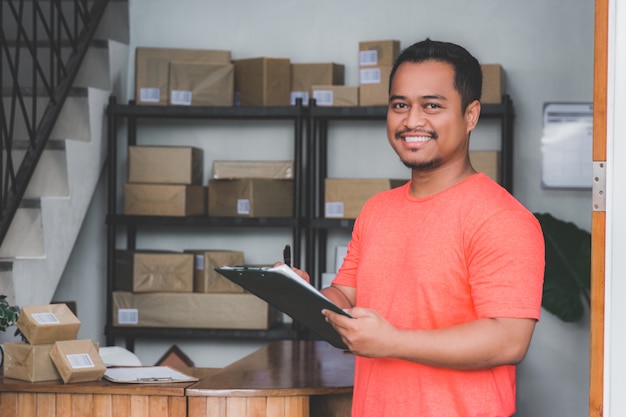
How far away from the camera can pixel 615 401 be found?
1.64 m

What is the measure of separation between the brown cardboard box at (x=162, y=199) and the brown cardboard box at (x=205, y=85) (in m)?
0.43

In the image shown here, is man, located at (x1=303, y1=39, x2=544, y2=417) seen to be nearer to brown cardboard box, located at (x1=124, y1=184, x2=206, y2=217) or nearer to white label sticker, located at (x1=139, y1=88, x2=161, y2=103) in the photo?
brown cardboard box, located at (x1=124, y1=184, x2=206, y2=217)

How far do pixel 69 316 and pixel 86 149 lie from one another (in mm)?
1780

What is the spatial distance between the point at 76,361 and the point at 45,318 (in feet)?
0.56

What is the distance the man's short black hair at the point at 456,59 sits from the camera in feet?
5.38

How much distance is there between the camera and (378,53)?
164 inches

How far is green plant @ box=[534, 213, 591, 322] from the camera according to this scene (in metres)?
4.15

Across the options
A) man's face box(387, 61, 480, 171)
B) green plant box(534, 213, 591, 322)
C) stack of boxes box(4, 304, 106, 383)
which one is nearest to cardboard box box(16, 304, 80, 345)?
stack of boxes box(4, 304, 106, 383)

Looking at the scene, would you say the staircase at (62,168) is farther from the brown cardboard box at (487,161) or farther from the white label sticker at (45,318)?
the brown cardboard box at (487,161)

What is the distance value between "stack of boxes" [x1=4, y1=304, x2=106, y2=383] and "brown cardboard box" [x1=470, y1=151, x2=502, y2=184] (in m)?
2.14

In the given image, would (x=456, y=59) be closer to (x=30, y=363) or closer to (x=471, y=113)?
(x=471, y=113)

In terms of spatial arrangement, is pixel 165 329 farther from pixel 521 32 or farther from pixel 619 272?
pixel 619 272

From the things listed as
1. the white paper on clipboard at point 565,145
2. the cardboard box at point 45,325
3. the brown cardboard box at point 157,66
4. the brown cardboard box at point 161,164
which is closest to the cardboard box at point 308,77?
the brown cardboard box at point 157,66

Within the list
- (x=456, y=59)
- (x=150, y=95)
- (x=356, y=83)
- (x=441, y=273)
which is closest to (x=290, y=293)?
(x=441, y=273)
